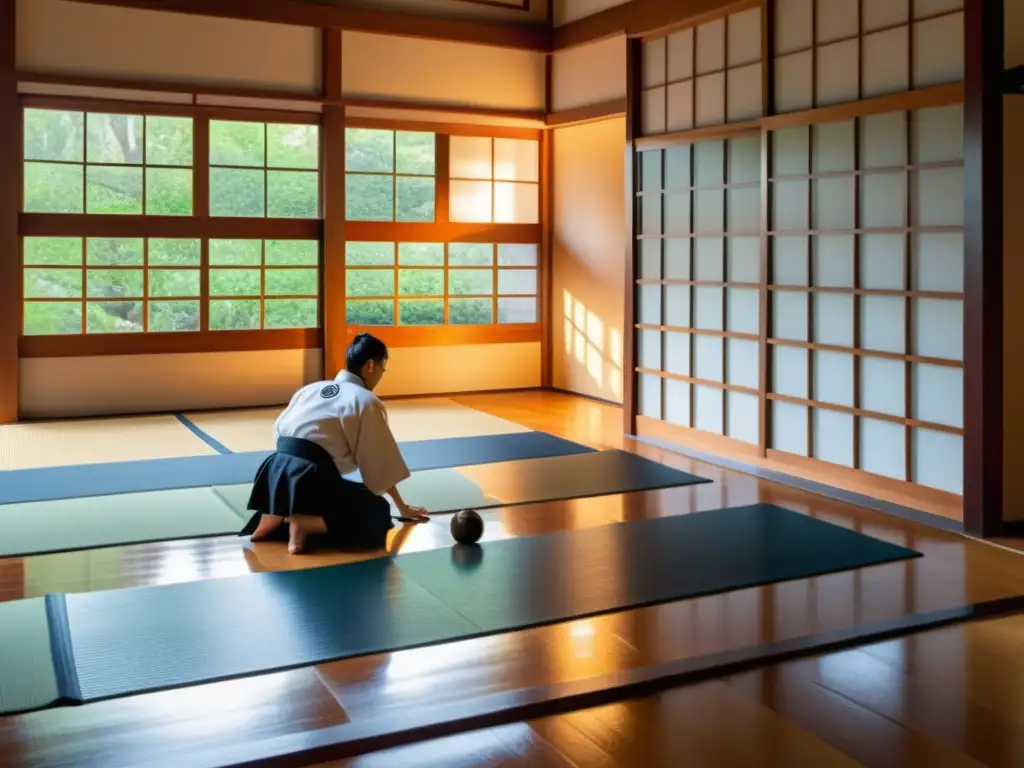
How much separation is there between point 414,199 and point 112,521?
4.56 m

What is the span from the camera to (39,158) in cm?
728

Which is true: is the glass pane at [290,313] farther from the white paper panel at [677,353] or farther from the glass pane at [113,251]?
the white paper panel at [677,353]

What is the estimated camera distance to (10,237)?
23.4 feet

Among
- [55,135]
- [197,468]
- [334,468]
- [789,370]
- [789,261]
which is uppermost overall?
[55,135]

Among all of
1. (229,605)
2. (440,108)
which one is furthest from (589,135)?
(229,605)

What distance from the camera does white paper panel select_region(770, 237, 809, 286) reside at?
555 cm

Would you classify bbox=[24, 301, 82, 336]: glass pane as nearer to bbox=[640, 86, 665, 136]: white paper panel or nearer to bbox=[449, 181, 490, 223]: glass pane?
bbox=[449, 181, 490, 223]: glass pane

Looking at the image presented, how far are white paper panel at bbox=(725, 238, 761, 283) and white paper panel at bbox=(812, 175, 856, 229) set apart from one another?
0.48 m

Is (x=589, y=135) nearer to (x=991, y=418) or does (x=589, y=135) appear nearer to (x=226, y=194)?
(x=226, y=194)

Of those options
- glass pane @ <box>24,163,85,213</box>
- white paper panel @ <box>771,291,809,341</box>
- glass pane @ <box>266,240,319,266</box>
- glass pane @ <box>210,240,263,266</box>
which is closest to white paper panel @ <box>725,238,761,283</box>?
white paper panel @ <box>771,291,809,341</box>

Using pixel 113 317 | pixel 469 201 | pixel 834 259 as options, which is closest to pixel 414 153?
pixel 469 201

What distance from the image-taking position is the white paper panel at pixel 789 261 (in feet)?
18.2

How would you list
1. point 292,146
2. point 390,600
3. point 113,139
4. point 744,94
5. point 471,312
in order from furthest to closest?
point 471,312 → point 292,146 → point 113,139 → point 744,94 → point 390,600

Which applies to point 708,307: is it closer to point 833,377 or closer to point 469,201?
point 833,377
